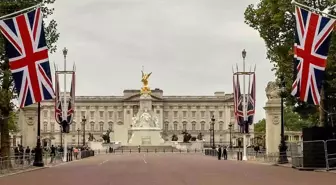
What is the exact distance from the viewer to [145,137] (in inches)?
5610

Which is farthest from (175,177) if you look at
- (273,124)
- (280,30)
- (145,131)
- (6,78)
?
(145,131)

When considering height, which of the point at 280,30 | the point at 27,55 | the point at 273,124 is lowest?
the point at 273,124

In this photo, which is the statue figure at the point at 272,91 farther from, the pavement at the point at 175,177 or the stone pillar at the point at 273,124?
the pavement at the point at 175,177

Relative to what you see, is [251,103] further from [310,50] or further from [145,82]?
[145,82]

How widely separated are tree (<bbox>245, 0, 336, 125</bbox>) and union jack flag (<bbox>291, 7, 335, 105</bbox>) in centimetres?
1610

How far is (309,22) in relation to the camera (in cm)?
2825

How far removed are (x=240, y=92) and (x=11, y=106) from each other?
854 inches

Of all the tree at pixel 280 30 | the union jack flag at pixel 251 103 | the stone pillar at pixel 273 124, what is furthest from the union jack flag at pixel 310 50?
the stone pillar at pixel 273 124

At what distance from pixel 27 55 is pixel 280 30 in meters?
24.9

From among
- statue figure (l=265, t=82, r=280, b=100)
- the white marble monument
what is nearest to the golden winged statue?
the white marble monument

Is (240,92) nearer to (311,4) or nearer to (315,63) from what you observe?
(311,4)

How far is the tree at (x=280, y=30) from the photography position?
4691cm

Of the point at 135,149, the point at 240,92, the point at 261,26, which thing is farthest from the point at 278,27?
the point at 135,149

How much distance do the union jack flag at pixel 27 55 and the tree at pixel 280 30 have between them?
70.4 feet
